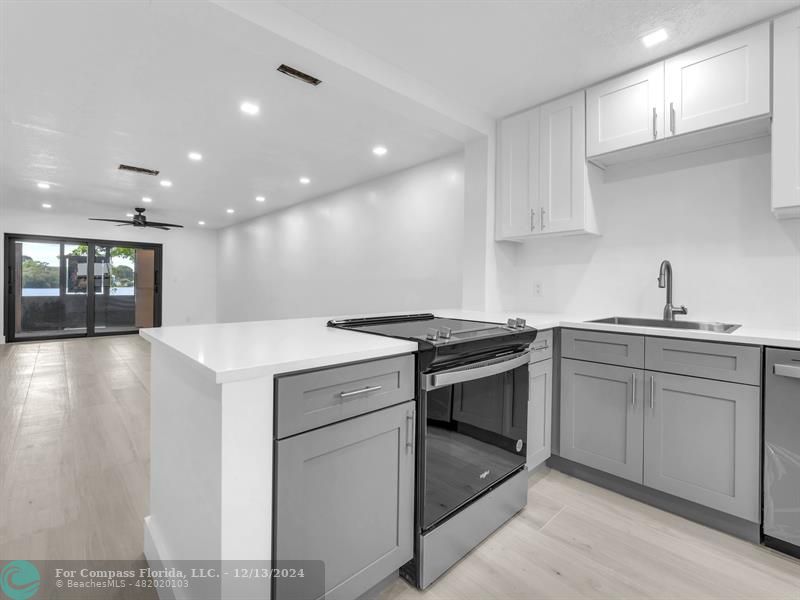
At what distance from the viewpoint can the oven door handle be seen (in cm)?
142

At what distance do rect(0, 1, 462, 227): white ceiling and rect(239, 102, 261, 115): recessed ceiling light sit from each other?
9 centimetres

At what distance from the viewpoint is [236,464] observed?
98cm

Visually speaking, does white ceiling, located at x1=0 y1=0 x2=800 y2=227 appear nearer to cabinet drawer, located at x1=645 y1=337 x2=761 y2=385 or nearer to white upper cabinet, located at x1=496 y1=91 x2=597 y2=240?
white upper cabinet, located at x1=496 y1=91 x2=597 y2=240

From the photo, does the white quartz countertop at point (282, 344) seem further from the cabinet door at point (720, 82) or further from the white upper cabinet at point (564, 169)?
the cabinet door at point (720, 82)

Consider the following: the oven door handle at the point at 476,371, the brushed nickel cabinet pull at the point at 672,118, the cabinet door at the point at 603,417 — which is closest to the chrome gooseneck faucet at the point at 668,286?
the cabinet door at the point at 603,417

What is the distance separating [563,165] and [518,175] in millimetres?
346

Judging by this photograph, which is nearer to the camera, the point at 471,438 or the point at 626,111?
the point at 471,438

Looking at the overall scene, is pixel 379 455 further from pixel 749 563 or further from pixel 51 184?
pixel 51 184

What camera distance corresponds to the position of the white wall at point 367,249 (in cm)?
406

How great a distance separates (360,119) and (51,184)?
16.3 ft

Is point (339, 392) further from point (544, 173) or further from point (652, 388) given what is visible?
point (544, 173)

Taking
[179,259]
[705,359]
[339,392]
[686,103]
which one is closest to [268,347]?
[339,392]

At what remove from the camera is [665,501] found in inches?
78.6

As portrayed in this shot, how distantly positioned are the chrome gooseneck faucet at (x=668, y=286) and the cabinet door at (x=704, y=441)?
0.65 m
